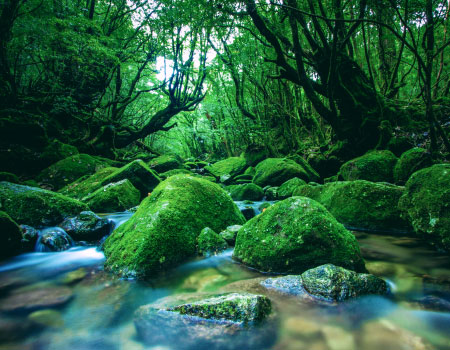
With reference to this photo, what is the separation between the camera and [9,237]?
404cm

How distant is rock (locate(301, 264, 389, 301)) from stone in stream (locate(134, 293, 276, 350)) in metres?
0.54

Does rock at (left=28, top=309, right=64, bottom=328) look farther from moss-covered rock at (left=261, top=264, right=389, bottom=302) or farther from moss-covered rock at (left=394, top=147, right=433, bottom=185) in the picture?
moss-covered rock at (left=394, top=147, right=433, bottom=185)

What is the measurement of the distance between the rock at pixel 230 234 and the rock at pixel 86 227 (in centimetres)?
273

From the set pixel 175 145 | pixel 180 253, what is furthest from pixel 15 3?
pixel 175 145

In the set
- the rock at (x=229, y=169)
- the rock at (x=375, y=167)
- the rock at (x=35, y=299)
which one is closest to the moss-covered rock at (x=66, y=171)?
the rock at (x=229, y=169)

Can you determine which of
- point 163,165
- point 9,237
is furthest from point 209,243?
point 163,165

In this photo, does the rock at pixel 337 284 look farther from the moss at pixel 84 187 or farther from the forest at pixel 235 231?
the moss at pixel 84 187

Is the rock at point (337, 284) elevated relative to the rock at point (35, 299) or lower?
elevated

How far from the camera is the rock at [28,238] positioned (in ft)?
14.2

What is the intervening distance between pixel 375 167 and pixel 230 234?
5641 mm

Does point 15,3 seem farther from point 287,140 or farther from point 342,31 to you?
point 287,140

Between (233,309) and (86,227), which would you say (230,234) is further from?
(86,227)

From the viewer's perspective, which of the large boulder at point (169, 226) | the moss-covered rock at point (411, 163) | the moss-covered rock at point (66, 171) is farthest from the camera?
the moss-covered rock at point (66, 171)

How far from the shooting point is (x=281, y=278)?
2.67 metres
